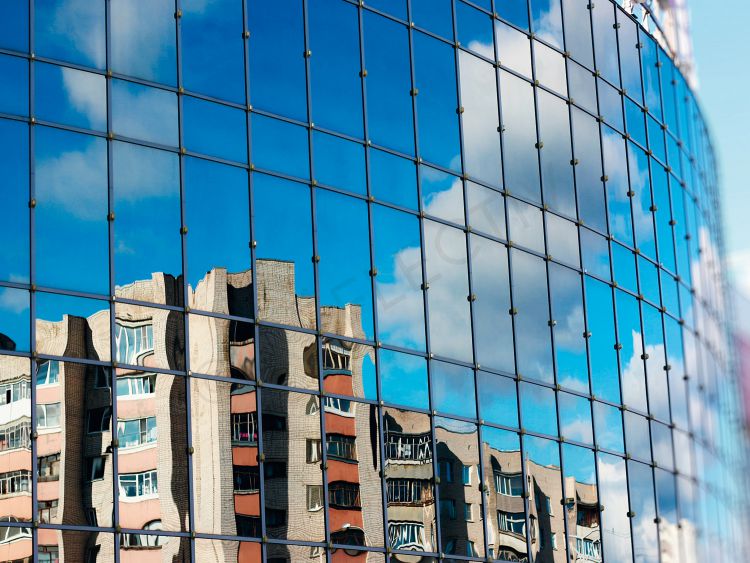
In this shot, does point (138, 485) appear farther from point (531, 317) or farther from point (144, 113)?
point (531, 317)

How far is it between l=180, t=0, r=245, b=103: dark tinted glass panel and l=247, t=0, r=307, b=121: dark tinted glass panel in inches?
10.3

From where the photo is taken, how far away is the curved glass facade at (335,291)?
1811cm

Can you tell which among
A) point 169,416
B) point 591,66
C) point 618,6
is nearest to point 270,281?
point 169,416

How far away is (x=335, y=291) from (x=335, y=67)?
3926 mm

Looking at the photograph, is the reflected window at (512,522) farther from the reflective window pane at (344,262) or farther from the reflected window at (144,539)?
the reflected window at (144,539)

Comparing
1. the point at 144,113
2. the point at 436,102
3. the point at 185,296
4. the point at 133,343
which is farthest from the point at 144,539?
the point at 436,102

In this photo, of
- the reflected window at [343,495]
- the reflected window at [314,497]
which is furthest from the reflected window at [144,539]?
the reflected window at [343,495]

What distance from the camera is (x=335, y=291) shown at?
20891 mm

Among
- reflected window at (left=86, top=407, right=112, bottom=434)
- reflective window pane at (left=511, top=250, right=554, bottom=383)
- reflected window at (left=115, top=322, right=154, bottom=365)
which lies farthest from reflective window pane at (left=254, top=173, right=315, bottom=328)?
reflective window pane at (left=511, top=250, right=554, bottom=383)

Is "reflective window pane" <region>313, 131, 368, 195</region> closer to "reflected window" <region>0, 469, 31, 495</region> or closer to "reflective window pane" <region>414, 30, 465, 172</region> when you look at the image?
"reflective window pane" <region>414, 30, 465, 172</region>

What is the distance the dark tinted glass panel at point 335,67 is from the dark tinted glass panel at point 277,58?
0.29 meters

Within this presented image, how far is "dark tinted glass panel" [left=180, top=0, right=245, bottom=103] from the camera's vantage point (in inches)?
800

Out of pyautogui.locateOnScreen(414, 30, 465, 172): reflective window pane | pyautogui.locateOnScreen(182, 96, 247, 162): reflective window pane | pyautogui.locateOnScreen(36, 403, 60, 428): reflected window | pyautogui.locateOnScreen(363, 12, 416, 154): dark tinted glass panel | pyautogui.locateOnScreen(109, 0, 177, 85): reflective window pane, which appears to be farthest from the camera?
pyautogui.locateOnScreen(414, 30, 465, 172): reflective window pane

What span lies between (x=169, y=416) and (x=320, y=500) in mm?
A: 2726
